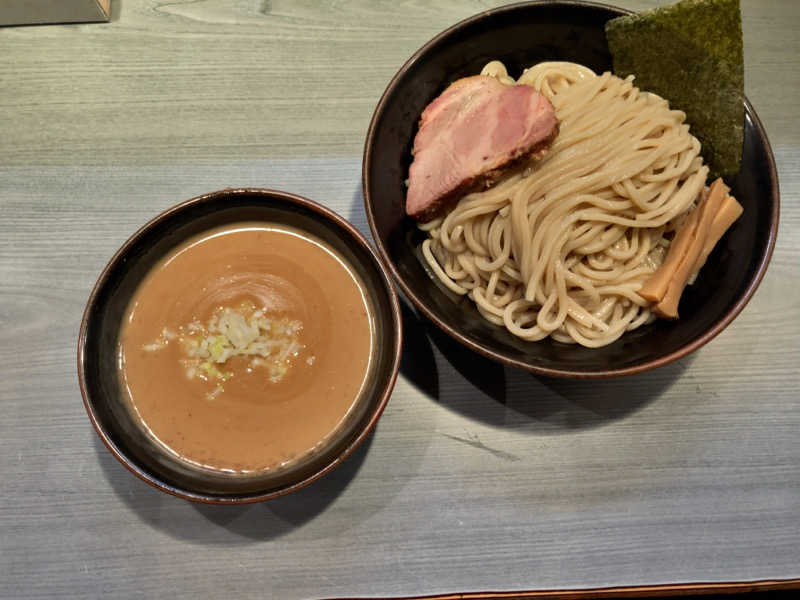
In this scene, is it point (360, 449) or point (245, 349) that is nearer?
point (245, 349)

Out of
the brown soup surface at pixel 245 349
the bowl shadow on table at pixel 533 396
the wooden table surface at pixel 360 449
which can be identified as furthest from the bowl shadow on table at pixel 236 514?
the bowl shadow on table at pixel 533 396

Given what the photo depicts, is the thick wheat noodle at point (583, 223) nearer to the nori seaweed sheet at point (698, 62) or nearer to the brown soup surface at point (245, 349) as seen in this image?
the nori seaweed sheet at point (698, 62)

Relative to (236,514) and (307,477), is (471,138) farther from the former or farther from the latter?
(236,514)

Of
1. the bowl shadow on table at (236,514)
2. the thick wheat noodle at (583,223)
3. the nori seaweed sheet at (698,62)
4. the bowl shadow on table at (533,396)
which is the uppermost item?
the nori seaweed sheet at (698,62)

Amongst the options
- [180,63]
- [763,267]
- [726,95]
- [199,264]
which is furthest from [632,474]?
[180,63]

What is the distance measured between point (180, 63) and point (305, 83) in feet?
1.62

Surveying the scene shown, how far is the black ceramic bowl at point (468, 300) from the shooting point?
1.50m

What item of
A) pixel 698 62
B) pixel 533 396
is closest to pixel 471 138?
pixel 698 62

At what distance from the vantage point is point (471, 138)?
1675 mm

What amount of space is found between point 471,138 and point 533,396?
2.66ft

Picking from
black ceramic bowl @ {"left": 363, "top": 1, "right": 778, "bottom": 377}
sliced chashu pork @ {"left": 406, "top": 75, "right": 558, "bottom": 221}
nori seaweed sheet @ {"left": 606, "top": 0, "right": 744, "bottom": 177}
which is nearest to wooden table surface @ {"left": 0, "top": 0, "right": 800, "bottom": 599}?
black ceramic bowl @ {"left": 363, "top": 1, "right": 778, "bottom": 377}

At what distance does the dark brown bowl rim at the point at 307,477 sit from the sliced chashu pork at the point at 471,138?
27cm

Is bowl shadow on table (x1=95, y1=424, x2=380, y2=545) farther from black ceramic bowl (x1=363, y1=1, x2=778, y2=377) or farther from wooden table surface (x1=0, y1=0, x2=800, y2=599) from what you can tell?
black ceramic bowl (x1=363, y1=1, x2=778, y2=377)

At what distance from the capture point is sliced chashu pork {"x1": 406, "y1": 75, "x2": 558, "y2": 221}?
5.27 feet
